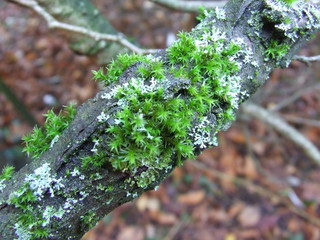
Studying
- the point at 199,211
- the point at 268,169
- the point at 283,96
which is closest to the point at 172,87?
the point at 199,211

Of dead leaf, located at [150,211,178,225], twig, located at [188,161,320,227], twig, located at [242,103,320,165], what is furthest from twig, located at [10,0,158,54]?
dead leaf, located at [150,211,178,225]

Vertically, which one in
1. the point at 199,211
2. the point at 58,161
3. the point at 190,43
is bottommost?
the point at 199,211

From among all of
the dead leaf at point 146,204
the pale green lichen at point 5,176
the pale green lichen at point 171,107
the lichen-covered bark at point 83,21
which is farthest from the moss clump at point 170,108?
the dead leaf at point 146,204

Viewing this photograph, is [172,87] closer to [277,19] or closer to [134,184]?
[134,184]

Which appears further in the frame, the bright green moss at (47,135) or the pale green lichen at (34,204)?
the bright green moss at (47,135)

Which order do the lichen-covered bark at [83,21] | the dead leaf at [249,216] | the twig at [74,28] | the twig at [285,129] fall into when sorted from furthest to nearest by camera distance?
the dead leaf at [249,216]
the twig at [285,129]
the lichen-covered bark at [83,21]
the twig at [74,28]

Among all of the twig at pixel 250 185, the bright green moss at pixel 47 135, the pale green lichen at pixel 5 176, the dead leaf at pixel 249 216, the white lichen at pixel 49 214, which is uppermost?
the bright green moss at pixel 47 135

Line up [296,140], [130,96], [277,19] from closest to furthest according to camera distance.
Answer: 1. [130,96]
2. [277,19]
3. [296,140]

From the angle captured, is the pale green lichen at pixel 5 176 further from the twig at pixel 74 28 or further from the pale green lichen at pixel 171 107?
the twig at pixel 74 28

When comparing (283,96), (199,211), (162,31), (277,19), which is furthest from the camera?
(162,31)
